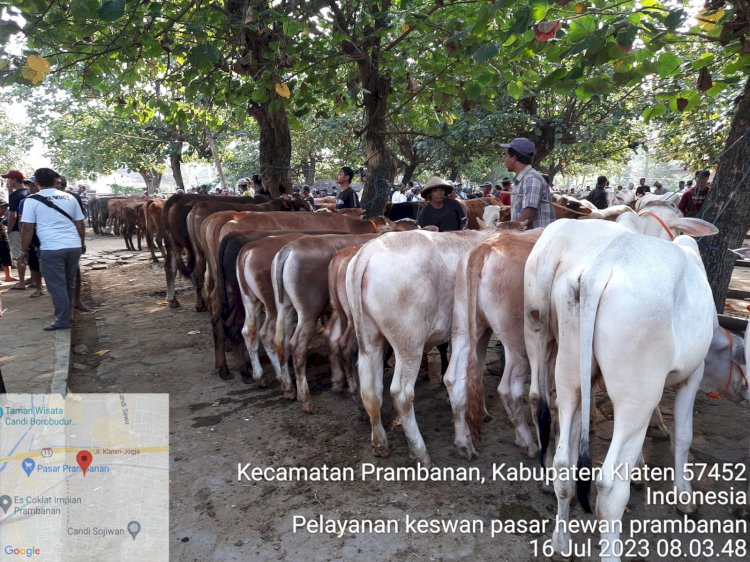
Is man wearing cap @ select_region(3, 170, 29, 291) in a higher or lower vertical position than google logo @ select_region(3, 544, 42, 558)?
higher

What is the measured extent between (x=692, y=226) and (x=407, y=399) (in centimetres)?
258

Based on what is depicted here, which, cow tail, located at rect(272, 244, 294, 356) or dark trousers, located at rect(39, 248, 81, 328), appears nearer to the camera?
cow tail, located at rect(272, 244, 294, 356)

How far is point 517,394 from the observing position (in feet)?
12.2

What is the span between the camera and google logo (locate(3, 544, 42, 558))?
2785 mm

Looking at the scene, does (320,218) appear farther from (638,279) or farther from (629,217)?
(638,279)

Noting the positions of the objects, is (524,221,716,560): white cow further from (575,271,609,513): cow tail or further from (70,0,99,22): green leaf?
(70,0,99,22): green leaf

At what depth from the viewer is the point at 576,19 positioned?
151 inches

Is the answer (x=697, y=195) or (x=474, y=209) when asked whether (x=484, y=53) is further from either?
(x=697, y=195)

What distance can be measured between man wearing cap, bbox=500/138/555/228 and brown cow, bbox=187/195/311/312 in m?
3.84

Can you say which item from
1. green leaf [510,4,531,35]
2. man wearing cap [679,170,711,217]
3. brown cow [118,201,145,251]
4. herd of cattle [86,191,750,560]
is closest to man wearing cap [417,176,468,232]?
herd of cattle [86,191,750,560]

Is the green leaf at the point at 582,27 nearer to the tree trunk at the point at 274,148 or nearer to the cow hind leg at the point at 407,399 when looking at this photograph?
the cow hind leg at the point at 407,399

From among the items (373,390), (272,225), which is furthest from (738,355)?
(272,225)

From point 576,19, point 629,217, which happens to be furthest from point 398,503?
point 576,19

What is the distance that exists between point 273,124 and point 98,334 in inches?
177
